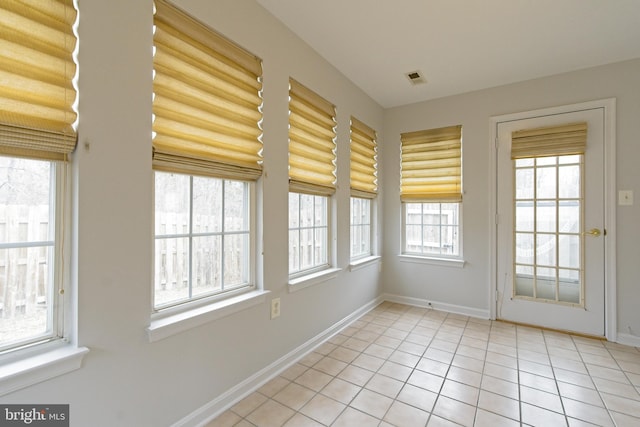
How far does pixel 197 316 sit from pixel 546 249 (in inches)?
134

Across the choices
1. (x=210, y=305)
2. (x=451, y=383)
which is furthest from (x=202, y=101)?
(x=451, y=383)

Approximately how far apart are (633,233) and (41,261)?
14.2 feet

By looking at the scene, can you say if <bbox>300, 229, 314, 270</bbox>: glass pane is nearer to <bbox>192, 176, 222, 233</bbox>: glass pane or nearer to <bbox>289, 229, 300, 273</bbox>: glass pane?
<bbox>289, 229, 300, 273</bbox>: glass pane

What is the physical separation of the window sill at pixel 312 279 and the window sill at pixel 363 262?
1.02 feet

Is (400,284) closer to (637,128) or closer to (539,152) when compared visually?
(539,152)

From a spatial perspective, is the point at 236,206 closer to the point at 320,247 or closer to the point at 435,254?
the point at 320,247

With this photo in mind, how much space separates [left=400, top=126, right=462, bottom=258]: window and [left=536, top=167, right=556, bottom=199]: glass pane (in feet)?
2.48

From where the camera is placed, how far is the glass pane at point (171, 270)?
158 centimetres

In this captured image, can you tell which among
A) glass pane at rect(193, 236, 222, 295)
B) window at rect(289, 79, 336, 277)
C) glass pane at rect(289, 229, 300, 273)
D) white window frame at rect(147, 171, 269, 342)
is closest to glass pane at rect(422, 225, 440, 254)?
window at rect(289, 79, 336, 277)

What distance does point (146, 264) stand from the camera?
1.44 m

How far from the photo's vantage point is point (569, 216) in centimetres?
300

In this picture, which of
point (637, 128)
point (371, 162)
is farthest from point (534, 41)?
point (371, 162)

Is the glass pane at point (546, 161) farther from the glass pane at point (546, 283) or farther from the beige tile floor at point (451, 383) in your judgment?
the beige tile floor at point (451, 383)

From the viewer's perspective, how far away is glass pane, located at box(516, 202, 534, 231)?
3184 millimetres
